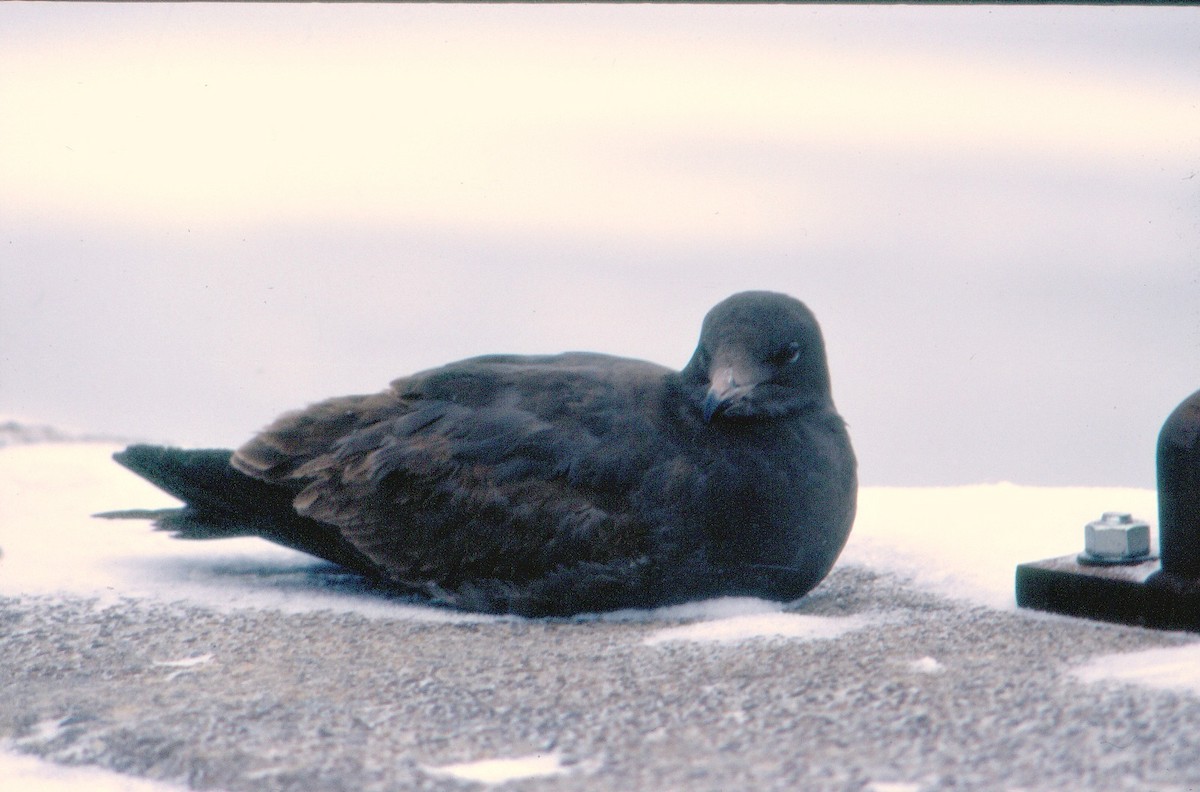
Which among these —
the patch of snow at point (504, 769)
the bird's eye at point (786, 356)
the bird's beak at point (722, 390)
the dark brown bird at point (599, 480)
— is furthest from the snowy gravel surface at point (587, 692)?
the bird's eye at point (786, 356)

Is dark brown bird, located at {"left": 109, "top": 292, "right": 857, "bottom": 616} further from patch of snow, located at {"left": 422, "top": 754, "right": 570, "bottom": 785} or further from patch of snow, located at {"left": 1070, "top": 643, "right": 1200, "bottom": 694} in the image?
patch of snow, located at {"left": 422, "top": 754, "right": 570, "bottom": 785}

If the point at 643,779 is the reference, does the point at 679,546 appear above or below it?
above

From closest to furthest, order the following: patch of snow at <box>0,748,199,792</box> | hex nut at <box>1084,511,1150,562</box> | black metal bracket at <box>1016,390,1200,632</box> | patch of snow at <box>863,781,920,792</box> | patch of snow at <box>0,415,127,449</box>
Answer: patch of snow at <box>863,781,920,792</box> → patch of snow at <box>0,748,199,792</box> → black metal bracket at <box>1016,390,1200,632</box> → hex nut at <box>1084,511,1150,562</box> → patch of snow at <box>0,415,127,449</box>

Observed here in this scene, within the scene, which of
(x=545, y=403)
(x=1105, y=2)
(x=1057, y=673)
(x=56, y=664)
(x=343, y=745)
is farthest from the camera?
(x=1105, y=2)

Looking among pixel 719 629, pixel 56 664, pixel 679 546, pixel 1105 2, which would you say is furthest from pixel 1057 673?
pixel 1105 2

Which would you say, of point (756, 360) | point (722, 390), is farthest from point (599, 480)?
point (756, 360)

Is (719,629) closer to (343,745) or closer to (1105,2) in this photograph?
(343,745)

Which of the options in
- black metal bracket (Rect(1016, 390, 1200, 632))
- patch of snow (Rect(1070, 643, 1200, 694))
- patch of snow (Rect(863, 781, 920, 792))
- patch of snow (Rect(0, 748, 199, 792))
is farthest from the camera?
black metal bracket (Rect(1016, 390, 1200, 632))

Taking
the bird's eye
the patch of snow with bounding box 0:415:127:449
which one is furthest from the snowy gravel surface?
the patch of snow with bounding box 0:415:127:449
